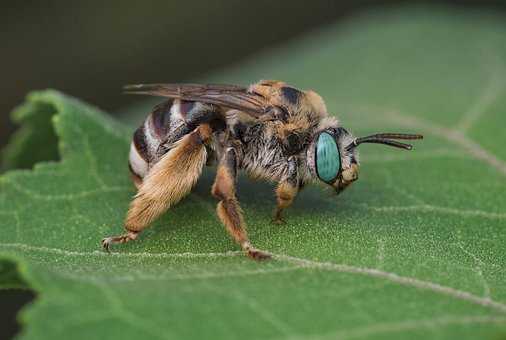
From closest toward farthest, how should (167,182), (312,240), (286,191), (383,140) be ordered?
(312,240)
(167,182)
(286,191)
(383,140)

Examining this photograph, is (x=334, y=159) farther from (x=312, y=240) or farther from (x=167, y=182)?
(x=167, y=182)

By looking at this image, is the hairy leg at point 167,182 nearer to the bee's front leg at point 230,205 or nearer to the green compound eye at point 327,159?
the bee's front leg at point 230,205

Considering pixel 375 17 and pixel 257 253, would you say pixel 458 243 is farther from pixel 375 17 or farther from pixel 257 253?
pixel 375 17

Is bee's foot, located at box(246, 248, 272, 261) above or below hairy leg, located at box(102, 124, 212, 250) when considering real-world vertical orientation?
below

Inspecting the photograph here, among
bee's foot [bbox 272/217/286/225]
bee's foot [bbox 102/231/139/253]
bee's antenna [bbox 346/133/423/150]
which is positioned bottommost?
bee's foot [bbox 102/231/139/253]

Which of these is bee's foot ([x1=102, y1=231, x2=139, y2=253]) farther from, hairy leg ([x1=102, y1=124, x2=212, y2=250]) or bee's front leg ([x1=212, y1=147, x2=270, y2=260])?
bee's front leg ([x1=212, y1=147, x2=270, y2=260])

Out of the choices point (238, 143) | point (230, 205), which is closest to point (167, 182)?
point (230, 205)

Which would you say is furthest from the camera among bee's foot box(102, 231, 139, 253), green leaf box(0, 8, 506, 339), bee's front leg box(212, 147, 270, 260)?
bee's foot box(102, 231, 139, 253)

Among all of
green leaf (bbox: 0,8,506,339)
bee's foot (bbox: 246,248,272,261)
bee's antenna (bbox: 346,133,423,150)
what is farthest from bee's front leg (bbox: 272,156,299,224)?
bee's foot (bbox: 246,248,272,261)
